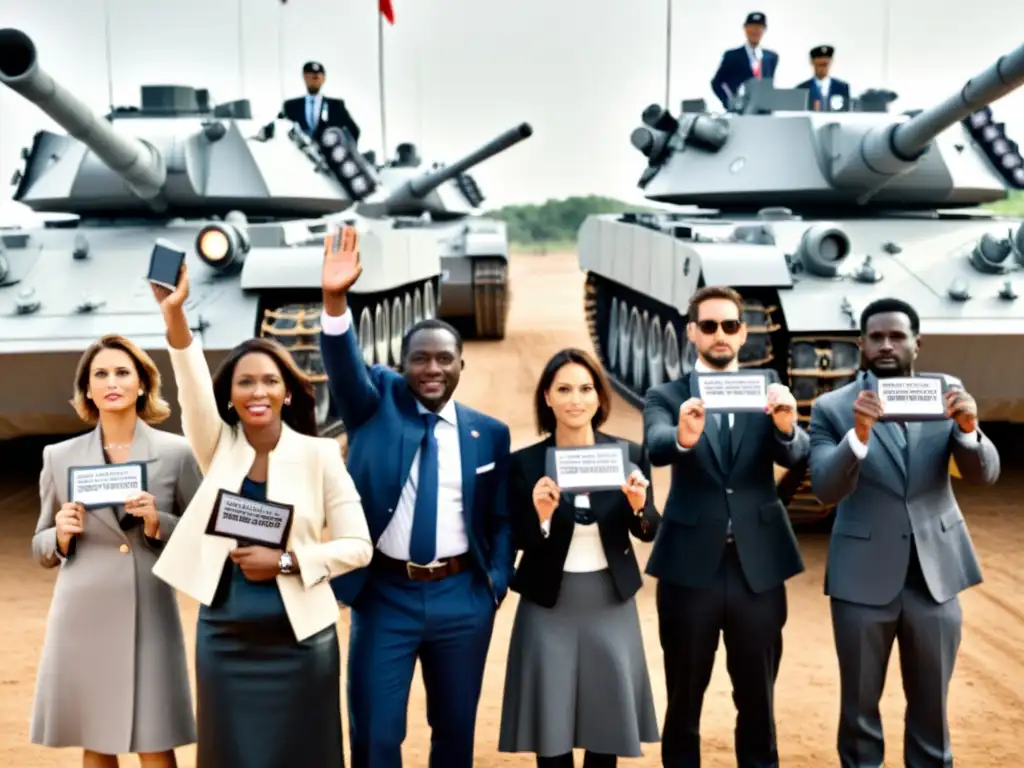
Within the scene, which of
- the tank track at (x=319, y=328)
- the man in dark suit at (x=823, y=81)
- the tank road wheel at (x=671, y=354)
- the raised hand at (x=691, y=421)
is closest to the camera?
the raised hand at (x=691, y=421)

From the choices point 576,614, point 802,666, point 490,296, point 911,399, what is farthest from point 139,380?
point 490,296

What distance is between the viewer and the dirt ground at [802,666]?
5.39m

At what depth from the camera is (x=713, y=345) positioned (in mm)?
4363

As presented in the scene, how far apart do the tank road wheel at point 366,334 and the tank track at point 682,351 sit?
254 centimetres

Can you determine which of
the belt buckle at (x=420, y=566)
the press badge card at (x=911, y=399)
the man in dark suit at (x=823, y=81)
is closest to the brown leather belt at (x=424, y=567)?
the belt buckle at (x=420, y=566)

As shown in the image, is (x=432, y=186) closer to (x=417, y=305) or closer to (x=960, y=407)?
(x=417, y=305)

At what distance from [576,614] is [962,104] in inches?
215

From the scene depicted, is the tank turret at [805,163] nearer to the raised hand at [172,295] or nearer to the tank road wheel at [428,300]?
the tank road wheel at [428,300]

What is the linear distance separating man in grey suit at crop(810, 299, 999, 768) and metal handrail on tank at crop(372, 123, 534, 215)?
24.4ft

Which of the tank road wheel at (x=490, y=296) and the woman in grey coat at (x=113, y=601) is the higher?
the tank road wheel at (x=490, y=296)

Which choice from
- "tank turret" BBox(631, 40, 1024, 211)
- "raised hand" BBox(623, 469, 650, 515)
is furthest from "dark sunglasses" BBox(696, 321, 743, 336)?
"tank turret" BBox(631, 40, 1024, 211)

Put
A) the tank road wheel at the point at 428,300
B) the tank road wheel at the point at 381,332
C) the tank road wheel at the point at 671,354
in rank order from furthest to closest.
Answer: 1. the tank road wheel at the point at 428,300
2. the tank road wheel at the point at 381,332
3. the tank road wheel at the point at 671,354

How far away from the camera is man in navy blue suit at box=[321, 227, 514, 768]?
4.04 m

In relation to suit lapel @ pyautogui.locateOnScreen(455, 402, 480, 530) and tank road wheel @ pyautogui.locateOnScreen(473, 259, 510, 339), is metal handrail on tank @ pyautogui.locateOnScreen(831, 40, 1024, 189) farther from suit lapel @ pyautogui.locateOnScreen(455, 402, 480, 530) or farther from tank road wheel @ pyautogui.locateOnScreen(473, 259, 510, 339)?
tank road wheel @ pyautogui.locateOnScreen(473, 259, 510, 339)
